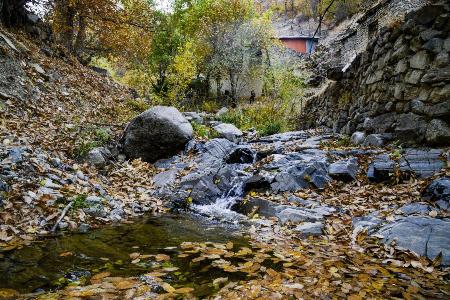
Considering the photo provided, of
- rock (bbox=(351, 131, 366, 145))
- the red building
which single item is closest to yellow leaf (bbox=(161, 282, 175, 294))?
rock (bbox=(351, 131, 366, 145))

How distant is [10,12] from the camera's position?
11.7 m

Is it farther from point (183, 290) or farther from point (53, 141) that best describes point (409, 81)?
point (53, 141)

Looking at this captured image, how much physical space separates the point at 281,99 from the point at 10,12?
40.3 feet

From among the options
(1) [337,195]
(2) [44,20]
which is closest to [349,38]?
(2) [44,20]

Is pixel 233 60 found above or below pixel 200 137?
above

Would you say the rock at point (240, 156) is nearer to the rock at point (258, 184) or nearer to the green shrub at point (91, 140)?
the rock at point (258, 184)

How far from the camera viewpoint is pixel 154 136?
947 cm

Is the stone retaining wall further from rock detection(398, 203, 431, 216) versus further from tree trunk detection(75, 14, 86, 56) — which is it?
tree trunk detection(75, 14, 86, 56)

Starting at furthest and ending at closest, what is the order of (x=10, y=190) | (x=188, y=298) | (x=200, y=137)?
1. (x=200, y=137)
2. (x=10, y=190)
3. (x=188, y=298)

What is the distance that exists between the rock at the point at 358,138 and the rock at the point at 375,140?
1.19ft

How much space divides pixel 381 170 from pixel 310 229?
256 cm

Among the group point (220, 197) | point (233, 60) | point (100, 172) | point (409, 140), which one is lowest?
point (220, 197)

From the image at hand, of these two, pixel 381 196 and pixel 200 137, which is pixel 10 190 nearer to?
pixel 381 196

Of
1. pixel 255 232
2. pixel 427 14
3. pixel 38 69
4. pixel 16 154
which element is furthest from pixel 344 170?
pixel 38 69
